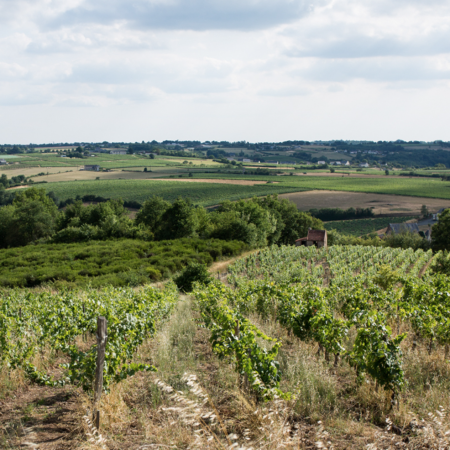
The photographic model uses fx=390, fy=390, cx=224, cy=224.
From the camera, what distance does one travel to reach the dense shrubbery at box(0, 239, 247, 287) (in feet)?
92.5

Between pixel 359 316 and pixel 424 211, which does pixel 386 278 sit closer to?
pixel 359 316

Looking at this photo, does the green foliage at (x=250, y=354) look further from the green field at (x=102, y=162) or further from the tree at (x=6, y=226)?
the green field at (x=102, y=162)

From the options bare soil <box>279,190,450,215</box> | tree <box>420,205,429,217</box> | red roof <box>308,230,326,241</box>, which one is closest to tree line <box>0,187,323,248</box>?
red roof <box>308,230,326,241</box>

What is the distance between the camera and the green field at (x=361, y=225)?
7754cm

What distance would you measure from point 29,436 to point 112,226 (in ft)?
154

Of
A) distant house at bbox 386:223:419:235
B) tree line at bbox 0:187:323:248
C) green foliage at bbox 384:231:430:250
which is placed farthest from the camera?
distant house at bbox 386:223:419:235

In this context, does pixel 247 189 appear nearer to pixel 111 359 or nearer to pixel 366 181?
pixel 366 181

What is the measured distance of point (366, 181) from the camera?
125438 mm

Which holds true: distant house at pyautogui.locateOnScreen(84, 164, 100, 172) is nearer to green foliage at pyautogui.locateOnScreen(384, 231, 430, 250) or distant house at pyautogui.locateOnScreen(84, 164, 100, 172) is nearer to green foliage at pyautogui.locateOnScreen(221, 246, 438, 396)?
green foliage at pyautogui.locateOnScreen(384, 231, 430, 250)

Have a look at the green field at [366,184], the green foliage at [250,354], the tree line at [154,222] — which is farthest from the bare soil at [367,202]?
the green foliage at [250,354]

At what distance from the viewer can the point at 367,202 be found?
307 ft

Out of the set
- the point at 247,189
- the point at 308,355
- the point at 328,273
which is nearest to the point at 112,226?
the point at 328,273

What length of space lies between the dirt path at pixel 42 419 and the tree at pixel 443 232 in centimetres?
5628

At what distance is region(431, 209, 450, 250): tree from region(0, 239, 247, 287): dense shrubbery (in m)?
29.3
